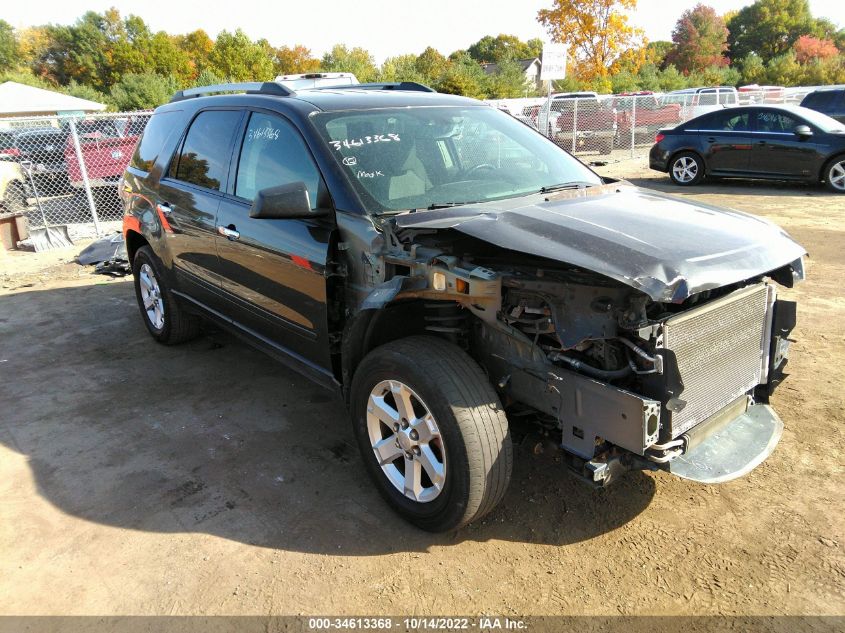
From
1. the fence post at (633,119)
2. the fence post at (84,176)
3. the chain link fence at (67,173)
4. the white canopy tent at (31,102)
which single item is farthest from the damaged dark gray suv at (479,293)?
the white canopy tent at (31,102)

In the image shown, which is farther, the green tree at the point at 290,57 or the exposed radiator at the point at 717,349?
the green tree at the point at 290,57

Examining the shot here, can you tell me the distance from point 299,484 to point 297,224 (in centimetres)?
140

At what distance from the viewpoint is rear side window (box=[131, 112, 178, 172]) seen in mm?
4973

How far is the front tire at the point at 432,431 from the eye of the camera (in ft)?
8.66

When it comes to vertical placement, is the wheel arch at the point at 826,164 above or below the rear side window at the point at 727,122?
below

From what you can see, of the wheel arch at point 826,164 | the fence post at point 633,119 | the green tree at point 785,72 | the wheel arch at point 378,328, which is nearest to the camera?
the wheel arch at point 378,328

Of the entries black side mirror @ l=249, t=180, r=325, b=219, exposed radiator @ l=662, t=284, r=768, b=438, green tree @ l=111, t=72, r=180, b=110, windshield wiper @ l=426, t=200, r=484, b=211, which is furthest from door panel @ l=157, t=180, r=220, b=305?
green tree @ l=111, t=72, r=180, b=110

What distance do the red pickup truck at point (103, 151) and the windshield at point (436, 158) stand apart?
29.0 feet

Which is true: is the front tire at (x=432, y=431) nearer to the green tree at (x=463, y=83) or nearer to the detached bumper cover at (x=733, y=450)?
the detached bumper cover at (x=733, y=450)

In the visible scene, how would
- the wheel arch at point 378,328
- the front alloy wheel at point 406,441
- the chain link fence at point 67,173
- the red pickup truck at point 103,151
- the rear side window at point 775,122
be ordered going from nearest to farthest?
the front alloy wheel at point 406,441, the wheel arch at point 378,328, the chain link fence at point 67,173, the red pickup truck at point 103,151, the rear side window at point 775,122

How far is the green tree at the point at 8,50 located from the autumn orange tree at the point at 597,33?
157ft

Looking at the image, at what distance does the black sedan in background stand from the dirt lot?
8460mm

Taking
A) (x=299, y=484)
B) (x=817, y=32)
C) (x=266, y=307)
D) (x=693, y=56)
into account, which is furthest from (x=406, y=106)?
(x=817, y=32)

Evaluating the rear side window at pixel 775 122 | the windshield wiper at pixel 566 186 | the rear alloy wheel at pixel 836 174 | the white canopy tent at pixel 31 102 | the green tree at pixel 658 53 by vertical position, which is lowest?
the rear alloy wheel at pixel 836 174
